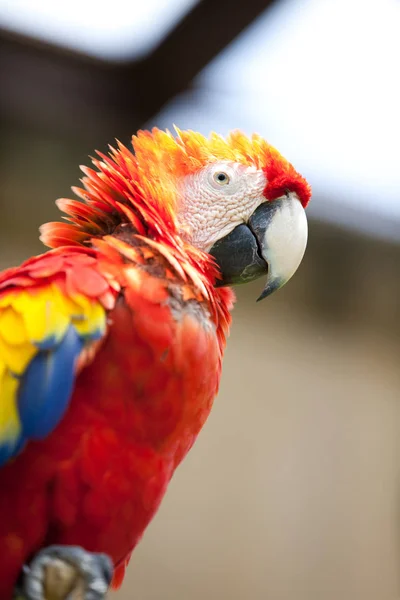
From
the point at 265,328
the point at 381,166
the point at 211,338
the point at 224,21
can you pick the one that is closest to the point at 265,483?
the point at 265,328

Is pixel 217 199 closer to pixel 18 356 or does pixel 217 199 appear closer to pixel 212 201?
pixel 212 201

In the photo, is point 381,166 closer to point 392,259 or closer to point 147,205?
point 392,259

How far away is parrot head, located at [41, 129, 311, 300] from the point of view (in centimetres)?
98

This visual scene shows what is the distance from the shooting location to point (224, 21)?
6.19ft

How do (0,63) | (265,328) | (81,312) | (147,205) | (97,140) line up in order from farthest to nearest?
(265,328), (97,140), (0,63), (147,205), (81,312)

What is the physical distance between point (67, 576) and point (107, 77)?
163 centimetres

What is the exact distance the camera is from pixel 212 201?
102cm

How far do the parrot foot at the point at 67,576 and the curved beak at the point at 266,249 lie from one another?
0.40 meters

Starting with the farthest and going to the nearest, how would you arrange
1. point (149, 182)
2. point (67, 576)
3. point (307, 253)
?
point (307, 253), point (149, 182), point (67, 576)

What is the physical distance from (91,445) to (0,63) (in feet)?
4.92

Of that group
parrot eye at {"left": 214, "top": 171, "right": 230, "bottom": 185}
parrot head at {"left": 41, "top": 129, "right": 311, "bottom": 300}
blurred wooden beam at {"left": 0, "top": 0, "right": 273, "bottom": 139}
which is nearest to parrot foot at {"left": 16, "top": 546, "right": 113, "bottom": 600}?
parrot head at {"left": 41, "top": 129, "right": 311, "bottom": 300}

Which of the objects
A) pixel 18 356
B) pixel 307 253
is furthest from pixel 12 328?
pixel 307 253

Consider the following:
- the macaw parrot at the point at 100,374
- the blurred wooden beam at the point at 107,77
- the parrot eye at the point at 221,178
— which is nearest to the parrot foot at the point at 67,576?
the macaw parrot at the point at 100,374

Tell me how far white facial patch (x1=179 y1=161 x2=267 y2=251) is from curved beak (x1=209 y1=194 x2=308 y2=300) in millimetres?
17
